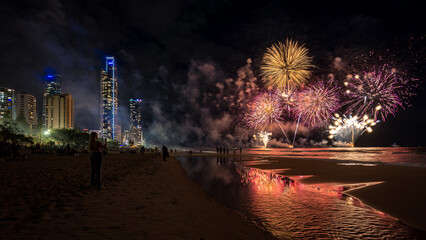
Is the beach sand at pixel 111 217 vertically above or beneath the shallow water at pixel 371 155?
above

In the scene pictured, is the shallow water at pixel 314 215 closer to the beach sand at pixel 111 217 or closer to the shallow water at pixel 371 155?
the beach sand at pixel 111 217

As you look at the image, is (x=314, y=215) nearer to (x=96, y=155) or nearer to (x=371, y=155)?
(x=96, y=155)

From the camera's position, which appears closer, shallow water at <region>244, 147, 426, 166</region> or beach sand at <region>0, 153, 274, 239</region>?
beach sand at <region>0, 153, 274, 239</region>

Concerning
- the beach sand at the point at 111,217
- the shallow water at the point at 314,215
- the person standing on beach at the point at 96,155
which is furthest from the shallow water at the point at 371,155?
the person standing on beach at the point at 96,155

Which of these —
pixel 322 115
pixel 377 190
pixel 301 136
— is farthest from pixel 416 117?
pixel 377 190

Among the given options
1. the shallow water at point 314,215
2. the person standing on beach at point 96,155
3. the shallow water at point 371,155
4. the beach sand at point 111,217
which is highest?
the person standing on beach at point 96,155

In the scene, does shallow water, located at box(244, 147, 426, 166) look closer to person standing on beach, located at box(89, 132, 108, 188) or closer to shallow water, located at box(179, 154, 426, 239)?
shallow water, located at box(179, 154, 426, 239)

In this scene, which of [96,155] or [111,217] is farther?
[96,155]

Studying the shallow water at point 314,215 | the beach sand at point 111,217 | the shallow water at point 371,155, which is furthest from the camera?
the shallow water at point 371,155

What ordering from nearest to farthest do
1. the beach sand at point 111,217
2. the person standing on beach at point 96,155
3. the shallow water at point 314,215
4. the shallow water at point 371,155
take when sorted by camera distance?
the beach sand at point 111,217, the shallow water at point 314,215, the person standing on beach at point 96,155, the shallow water at point 371,155

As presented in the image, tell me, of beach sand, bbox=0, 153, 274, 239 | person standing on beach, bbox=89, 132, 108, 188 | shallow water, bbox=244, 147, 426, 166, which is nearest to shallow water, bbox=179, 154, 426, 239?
beach sand, bbox=0, 153, 274, 239

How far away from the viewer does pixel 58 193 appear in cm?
777

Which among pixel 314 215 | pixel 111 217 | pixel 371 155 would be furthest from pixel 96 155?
pixel 371 155

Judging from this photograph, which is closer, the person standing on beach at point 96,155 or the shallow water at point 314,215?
the shallow water at point 314,215
